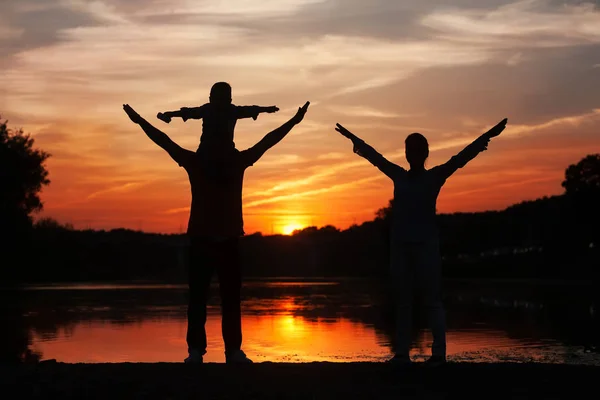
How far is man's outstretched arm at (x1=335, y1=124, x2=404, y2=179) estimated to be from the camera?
10.2 metres

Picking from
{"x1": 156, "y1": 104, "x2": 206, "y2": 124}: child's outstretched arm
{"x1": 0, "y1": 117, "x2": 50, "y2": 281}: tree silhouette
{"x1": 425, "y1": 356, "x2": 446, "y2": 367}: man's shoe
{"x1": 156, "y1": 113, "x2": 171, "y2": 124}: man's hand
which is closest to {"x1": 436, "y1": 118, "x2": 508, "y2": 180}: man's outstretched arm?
{"x1": 425, "y1": 356, "x2": 446, "y2": 367}: man's shoe

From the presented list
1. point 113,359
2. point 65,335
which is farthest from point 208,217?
point 65,335

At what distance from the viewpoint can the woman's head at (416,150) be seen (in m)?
→ 10.2

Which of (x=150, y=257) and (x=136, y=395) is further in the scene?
(x=150, y=257)

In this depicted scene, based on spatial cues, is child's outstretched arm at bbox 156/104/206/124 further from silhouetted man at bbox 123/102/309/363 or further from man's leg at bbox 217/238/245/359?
man's leg at bbox 217/238/245/359

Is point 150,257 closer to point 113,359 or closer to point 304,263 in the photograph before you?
point 304,263

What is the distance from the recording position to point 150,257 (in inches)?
5832

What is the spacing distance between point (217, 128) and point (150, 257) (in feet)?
458

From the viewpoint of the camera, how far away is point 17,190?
80.1m

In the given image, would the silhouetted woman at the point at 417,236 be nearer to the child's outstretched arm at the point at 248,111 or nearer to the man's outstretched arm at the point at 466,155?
the man's outstretched arm at the point at 466,155

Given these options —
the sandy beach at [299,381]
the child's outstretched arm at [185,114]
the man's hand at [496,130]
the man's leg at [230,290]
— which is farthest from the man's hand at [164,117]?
the man's hand at [496,130]

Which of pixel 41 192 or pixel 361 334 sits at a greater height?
pixel 41 192

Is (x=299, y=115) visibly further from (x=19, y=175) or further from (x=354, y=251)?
(x=354, y=251)

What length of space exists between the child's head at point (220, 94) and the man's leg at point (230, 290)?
53.8 inches
